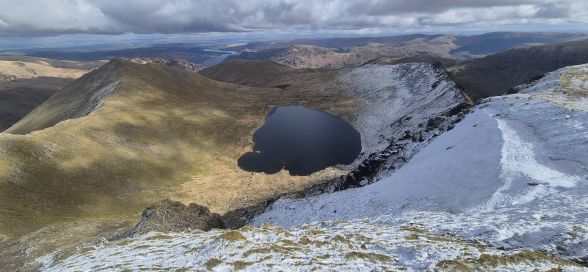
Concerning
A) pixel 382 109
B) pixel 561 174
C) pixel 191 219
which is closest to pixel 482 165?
pixel 561 174

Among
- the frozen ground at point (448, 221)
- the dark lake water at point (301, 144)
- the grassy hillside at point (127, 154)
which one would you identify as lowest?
the dark lake water at point (301, 144)

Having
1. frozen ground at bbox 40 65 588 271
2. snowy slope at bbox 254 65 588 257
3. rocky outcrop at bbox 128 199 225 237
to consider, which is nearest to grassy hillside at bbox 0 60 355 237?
rocky outcrop at bbox 128 199 225 237

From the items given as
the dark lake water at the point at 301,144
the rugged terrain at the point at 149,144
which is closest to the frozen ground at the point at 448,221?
the rugged terrain at the point at 149,144

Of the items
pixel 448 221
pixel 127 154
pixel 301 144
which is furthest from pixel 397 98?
pixel 448 221

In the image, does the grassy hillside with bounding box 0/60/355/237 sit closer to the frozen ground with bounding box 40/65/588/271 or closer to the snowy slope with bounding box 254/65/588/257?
the snowy slope with bounding box 254/65/588/257

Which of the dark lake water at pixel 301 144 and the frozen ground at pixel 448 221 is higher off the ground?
the frozen ground at pixel 448 221

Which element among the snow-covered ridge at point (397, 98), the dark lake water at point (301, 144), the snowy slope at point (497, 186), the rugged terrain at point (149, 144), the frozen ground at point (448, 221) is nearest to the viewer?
the frozen ground at point (448, 221)

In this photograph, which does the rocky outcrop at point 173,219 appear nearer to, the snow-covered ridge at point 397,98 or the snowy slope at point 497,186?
the snowy slope at point 497,186
